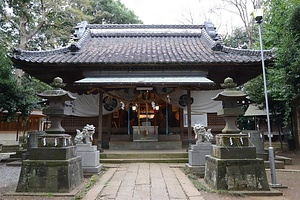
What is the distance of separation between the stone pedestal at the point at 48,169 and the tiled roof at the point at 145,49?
4583 millimetres

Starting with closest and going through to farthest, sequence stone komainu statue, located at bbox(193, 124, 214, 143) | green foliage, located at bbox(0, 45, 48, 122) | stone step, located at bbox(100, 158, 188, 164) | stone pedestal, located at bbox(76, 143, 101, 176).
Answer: stone pedestal, located at bbox(76, 143, 101, 176)
stone komainu statue, located at bbox(193, 124, 214, 143)
stone step, located at bbox(100, 158, 188, 164)
green foliage, located at bbox(0, 45, 48, 122)

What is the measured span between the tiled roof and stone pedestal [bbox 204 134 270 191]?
4.63m

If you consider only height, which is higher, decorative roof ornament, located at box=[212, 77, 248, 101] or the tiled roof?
the tiled roof

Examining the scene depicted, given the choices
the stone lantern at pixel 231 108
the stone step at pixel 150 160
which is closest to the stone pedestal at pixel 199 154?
the stone step at pixel 150 160

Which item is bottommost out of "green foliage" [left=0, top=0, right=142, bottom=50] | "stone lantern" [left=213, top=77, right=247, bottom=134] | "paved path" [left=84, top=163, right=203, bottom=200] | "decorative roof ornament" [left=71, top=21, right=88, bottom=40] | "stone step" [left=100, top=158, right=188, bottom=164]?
"paved path" [left=84, top=163, right=203, bottom=200]

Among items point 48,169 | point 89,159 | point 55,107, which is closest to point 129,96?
point 89,159

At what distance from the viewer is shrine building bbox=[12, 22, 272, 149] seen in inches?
368

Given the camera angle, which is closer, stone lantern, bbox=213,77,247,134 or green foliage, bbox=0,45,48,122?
stone lantern, bbox=213,77,247,134

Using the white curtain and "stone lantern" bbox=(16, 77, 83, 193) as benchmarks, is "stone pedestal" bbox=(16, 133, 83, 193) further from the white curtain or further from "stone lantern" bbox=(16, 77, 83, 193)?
the white curtain

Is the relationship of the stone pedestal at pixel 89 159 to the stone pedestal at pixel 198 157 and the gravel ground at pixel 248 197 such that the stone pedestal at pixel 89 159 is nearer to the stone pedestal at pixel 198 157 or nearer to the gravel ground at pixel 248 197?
the gravel ground at pixel 248 197

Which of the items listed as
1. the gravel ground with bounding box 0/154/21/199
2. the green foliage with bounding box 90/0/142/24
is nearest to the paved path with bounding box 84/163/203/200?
the gravel ground with bounding box 0/154/21/199

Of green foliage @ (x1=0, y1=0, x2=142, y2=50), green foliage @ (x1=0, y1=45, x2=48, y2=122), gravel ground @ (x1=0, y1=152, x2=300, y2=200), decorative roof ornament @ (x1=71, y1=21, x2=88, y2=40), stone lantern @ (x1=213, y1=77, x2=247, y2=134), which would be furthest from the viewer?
green foliage @ (x1=0, y1=0, x2=142, y2=50)

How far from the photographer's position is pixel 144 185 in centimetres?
571

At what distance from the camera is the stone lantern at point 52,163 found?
514 cm
